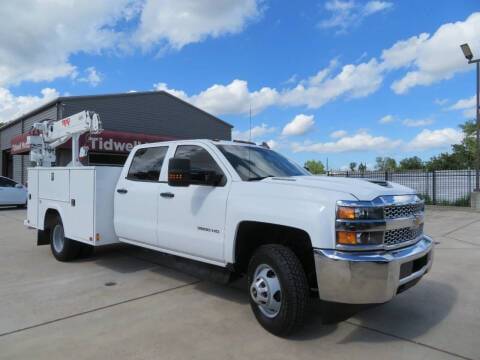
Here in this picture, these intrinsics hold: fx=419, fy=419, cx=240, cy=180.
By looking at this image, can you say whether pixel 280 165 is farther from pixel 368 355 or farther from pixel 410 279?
pixel 368 355

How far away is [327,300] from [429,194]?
18057 mm

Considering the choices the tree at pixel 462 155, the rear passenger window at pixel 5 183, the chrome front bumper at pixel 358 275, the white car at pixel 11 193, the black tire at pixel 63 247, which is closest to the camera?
the chrome front bumper at pixel 358 275

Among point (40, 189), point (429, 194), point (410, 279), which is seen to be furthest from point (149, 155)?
point (429, 194)

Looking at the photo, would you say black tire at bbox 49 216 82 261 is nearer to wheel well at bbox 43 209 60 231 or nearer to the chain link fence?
wheel well at bbox 43 209 60 231

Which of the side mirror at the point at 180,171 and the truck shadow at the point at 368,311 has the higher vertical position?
the side mirror at the point at 180,171

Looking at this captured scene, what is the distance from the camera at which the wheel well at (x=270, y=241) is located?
13.6 feet

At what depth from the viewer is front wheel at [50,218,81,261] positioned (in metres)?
7.07

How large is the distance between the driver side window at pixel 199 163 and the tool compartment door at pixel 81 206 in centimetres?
176

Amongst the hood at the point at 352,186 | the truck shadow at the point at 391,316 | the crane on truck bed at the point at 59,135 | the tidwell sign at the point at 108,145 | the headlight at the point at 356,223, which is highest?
the tidwell sign at the point at 108,145

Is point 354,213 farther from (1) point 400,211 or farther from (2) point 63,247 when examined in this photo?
(2) point 63,247

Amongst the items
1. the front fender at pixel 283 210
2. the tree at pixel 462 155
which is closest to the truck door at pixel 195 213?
the front fender at pixel 283 210

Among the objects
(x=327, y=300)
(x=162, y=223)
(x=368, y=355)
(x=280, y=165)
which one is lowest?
(x=368, y=355)

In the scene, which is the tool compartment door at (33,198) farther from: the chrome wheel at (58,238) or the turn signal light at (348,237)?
the turn signal light at (348,237)

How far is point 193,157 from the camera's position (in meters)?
5.21
